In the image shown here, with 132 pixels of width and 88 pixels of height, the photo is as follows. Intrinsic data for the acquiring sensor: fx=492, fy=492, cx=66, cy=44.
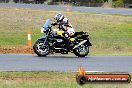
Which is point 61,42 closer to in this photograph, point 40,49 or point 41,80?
point 40,49

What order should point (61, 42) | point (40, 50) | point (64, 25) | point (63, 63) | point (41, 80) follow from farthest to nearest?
1. point (61, 42)
2. point (64, 25)
3. point (40, 50)
4. point (63, 63)
5. point (41, 80)

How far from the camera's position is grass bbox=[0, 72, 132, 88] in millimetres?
11320

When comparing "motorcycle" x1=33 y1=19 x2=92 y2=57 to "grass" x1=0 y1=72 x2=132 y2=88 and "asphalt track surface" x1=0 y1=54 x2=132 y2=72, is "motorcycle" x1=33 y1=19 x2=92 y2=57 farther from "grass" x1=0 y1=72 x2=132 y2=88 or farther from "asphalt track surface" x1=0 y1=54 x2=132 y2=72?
"grass" x1=0 y1=72 x2=132 y2=88

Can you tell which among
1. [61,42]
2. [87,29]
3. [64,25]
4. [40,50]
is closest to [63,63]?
[40,50]

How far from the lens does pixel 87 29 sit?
36562 mm

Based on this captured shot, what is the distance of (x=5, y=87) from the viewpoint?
1094 cm

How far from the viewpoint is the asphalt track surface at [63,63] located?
15.6 meters

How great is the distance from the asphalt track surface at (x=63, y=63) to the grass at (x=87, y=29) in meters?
5.81

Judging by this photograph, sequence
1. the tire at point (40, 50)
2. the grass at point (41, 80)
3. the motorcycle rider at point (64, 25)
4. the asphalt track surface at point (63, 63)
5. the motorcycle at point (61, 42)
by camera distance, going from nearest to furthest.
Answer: the grass at point (41, 80), the asphalt track surface at point (63, 63), the tire at point (40, 50), the motorcycle rider at point (64, 25), the motorcycle at point (61, 42)

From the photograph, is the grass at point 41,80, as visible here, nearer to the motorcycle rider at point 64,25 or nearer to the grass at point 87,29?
the motorcycle rider at point 64,25

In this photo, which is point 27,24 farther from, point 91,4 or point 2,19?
point 91,4

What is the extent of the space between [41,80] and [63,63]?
429cm

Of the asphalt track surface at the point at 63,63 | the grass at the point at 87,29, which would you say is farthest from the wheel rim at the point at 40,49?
the grass at the point at 87,29

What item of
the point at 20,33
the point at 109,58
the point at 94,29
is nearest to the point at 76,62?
the point at 109,58
